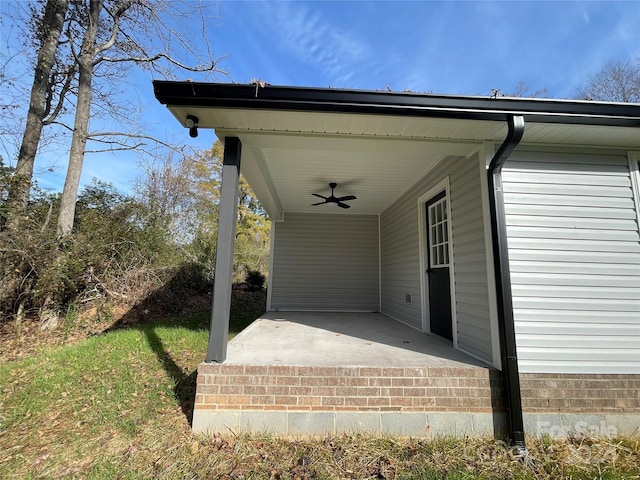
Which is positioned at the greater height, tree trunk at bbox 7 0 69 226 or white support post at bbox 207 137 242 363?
tree trunk at bbox 7 0 69 226

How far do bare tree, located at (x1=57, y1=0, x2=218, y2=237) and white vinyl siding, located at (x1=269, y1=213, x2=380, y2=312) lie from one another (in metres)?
4.10

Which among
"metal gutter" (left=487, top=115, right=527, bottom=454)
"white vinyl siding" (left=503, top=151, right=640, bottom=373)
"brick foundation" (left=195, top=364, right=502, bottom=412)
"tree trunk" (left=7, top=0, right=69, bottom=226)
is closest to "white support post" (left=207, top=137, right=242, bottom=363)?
"brick foundation" (left=195, top=364, right=502, bottom=412)

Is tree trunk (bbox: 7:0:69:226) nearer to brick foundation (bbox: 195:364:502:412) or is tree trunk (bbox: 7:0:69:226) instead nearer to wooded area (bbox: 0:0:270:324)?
wooded area (bbox: 0:0:270:324)

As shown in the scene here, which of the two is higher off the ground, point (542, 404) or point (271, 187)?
point (271, 187)

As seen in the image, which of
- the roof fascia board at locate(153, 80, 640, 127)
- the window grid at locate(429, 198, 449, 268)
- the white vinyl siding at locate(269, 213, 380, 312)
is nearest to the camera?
the roof fascia board at locate(153, 80, 640, 127)

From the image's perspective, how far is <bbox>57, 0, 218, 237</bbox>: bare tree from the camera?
624 cm

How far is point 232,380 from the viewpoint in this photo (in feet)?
7.69

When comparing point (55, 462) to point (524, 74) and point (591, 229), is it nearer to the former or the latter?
point (591, 229)

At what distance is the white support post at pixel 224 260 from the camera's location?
2434 millimetres

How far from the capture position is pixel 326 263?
6.94m

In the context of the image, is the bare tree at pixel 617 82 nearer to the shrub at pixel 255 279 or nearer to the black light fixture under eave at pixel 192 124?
the black light fixture under eave at pixel 192 124

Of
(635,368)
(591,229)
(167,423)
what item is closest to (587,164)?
(591,229)

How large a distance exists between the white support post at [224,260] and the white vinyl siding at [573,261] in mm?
2592

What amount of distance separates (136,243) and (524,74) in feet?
35.5
